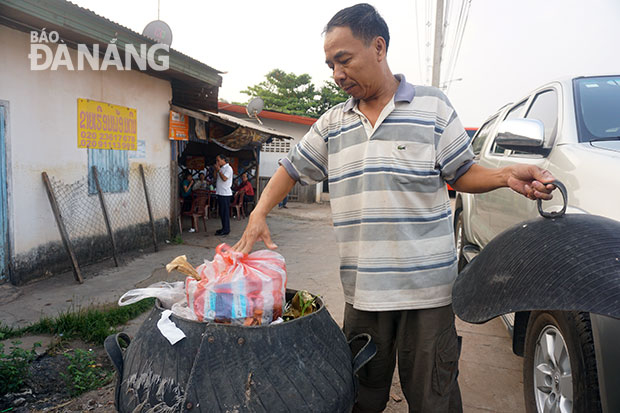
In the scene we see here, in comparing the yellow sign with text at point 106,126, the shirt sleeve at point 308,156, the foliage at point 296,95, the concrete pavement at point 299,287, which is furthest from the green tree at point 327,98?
the shirt sleeve at point 308,156

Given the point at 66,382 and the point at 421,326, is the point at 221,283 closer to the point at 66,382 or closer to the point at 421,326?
the point at 421,326

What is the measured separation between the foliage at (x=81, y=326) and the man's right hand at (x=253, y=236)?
8.48 ft

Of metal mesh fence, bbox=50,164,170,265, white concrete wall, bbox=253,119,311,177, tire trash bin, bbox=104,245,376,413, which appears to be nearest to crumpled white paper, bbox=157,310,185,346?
tire trash bin, bbox=104,245,376,413

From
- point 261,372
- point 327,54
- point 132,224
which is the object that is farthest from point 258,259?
point 132,224

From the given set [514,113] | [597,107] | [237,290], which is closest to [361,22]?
[237,290]

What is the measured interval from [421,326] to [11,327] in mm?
3894

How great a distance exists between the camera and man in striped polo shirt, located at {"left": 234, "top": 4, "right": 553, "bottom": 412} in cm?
174

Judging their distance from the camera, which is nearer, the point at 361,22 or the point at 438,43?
the point at 361,22

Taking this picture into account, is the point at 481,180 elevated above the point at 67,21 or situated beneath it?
situated beneath

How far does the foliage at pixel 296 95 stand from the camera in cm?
2781

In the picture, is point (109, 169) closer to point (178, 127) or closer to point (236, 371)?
point (178, 127)

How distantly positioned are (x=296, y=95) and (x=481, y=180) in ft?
93.8

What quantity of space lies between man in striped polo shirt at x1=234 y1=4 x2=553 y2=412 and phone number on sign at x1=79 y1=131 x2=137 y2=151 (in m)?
5.34

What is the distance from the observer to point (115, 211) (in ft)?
22.6
